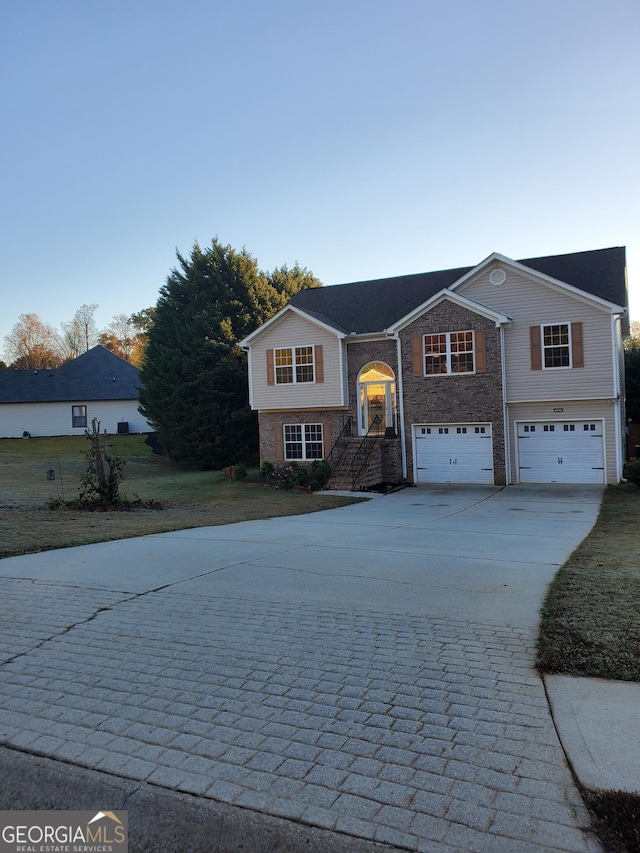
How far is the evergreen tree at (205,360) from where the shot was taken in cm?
3077

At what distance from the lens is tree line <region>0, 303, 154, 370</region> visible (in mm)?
70188

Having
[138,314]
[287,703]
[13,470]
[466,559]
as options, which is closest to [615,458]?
[466,559]

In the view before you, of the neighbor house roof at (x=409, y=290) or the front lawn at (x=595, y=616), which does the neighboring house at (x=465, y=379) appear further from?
the front lawn at (x=595, y=616)

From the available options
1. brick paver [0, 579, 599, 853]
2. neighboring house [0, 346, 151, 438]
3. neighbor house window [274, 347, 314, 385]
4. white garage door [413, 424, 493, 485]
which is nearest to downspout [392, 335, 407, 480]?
white garage door [413, 424, 493, 485]

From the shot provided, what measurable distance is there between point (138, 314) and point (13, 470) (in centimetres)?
4590

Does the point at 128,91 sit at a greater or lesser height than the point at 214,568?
greater

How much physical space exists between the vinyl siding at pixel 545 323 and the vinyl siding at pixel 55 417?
1145 inches

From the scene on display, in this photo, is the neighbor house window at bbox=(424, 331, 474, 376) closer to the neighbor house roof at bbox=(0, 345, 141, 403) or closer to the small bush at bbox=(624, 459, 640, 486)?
the small bush at bbox=(624, 459, 640, 486)

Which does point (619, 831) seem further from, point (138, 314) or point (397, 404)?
point (138, 314)

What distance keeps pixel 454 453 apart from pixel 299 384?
6582 millimetres

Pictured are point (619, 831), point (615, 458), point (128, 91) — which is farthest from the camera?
point (615, 458)

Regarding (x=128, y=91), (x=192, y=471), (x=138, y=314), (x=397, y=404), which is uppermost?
(x=138, y=314)

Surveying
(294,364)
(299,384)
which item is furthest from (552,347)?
(294,364)

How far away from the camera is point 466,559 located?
352 inches
